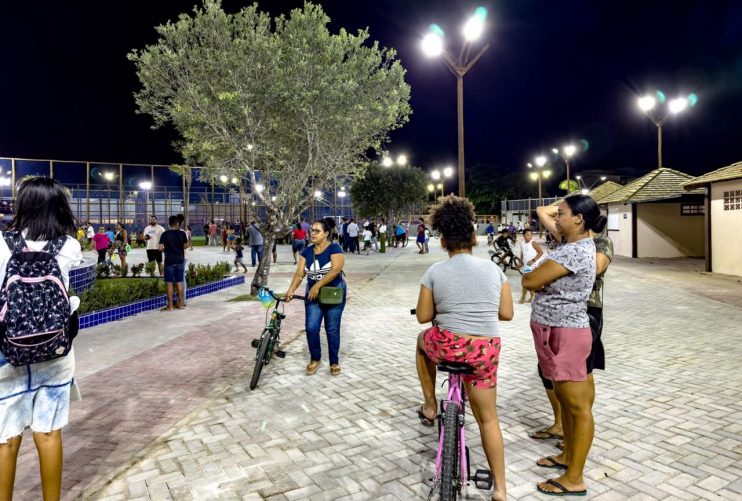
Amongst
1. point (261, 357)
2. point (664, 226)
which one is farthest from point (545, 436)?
point (664, 226)

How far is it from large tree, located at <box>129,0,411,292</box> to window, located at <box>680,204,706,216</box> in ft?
52.9

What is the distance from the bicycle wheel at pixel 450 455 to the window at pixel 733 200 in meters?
16.2

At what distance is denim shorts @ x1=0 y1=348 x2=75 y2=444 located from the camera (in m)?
2.56

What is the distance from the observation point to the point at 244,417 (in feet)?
15.0

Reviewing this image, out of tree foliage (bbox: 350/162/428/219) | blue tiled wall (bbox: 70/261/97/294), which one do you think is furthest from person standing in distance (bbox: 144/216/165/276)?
tree foliage (bbox: 350/162/428/219)

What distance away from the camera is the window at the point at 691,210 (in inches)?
880

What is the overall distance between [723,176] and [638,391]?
514 inches

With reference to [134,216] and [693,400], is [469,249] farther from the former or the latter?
[134,216]

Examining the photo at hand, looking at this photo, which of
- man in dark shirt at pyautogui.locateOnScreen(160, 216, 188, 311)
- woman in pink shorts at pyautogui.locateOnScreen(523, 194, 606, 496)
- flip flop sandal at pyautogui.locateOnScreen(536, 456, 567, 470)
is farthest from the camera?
man in dark shirt at pyautogui.locateOnScreen(160, 216, 188, 311)

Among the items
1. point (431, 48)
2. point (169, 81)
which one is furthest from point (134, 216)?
point (431, 48)

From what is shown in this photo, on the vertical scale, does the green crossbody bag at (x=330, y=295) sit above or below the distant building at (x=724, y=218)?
below

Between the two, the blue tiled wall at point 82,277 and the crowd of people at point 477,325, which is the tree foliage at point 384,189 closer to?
the blue tiled wall at point 82,277

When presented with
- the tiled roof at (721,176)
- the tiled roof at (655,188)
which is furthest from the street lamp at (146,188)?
the tiled roof at (721,176)

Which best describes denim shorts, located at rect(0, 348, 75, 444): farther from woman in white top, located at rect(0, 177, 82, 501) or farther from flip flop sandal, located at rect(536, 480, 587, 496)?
flip flop sandal, located at rect(536, 480, 587, 496)
